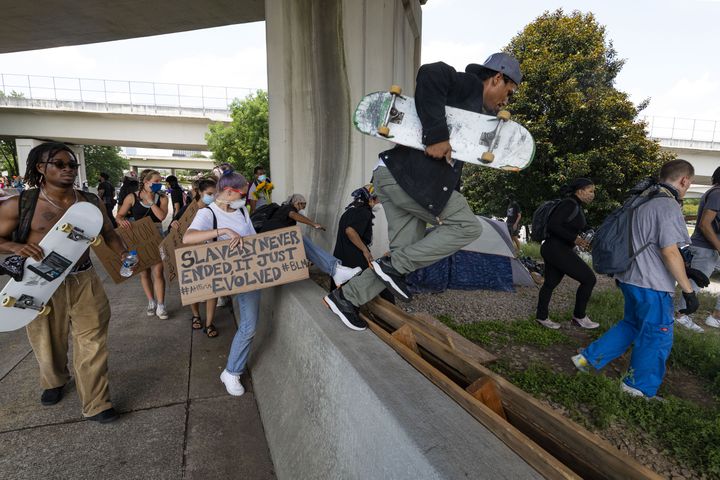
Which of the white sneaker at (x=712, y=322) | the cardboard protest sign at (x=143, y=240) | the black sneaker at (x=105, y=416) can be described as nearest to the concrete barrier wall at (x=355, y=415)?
the black sneaker at (x=105, y=416)

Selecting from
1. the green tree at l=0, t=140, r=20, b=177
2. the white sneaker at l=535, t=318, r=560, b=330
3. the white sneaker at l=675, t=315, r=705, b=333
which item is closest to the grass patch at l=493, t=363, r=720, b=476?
the white sneaker at l=535, t=318, r=560, b=330

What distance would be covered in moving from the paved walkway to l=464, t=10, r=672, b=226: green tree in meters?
12.1

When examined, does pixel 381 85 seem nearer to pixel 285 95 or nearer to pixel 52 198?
pixel 285 95

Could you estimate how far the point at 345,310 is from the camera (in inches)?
104

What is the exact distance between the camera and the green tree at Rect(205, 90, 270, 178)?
27984 mm

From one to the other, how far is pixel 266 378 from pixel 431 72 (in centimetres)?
271

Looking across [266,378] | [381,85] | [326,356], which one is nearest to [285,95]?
[381,85]

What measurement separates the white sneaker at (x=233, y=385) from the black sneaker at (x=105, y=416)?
2.71 feet

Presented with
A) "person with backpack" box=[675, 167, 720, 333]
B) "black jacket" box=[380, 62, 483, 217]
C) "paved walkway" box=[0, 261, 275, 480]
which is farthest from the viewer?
"person with backpack" box=[675, 167, 720, 333]

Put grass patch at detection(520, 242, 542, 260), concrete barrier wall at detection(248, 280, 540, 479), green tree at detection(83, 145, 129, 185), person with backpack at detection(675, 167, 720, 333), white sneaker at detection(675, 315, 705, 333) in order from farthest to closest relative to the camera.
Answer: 1. green tree at detection(83, 145, 129, 185)
2. grass patch at detection(520, 242, 542, 260)
3. white sneaker at detection(675, 315, 705, 333)
4. person with backpack at detection(675, 167, 720, 333)
5. concrete barrier wall at detection(248, 280, 540, 479)

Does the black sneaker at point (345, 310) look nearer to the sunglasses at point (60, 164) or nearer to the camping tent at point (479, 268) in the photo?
the sunglasses at point (60, 164)

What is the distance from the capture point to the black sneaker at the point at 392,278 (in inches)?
103

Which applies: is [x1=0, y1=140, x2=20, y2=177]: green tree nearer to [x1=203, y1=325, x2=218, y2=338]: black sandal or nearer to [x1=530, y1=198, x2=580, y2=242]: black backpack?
[x1=203, y1=325, x2=218, y2=338]: black sandal

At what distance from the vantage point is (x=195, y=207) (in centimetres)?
491
